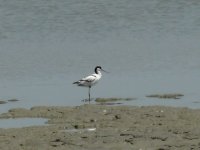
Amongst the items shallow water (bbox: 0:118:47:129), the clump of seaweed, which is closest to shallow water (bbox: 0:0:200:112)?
the clump of seaweed

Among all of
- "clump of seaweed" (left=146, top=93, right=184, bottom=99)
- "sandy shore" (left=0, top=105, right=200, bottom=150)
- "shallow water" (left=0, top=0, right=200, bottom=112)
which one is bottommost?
"sandy shore" (left=0, top=105, right=200, bottom=150)

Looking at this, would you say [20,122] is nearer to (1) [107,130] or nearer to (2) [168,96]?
(1) [107,130]

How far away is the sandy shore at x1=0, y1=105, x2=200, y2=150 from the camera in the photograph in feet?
49.6

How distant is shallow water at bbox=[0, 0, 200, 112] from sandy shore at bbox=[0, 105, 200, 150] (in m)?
1.84

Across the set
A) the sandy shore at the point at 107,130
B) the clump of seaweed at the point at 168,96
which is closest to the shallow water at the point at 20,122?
the sandy shore at the point at 107,130

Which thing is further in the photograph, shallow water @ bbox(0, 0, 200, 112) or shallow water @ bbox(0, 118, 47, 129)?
shallow water @ bbox(0, 0, 200, 112)

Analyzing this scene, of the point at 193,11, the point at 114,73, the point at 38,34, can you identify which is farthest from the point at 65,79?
the point at 193,11

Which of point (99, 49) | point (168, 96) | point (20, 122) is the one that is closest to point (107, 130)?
point (20, 122)

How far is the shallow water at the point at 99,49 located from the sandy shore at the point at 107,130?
184 centimetres

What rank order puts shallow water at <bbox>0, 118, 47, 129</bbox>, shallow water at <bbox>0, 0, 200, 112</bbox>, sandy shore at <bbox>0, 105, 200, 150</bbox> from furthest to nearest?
shallow water at <bbox>0, 0, 200, 112</bbox>
shallow water at <bbox>0, 118, 47, 129</bbox>
sandy shore at <bbox>0, 105, 200, 150</bbox>

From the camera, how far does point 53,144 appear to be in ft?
50.3

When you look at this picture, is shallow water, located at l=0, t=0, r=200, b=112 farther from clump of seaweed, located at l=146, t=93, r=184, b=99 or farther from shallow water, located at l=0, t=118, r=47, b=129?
shallow water, located at l=0, t=118, r=47, b=129

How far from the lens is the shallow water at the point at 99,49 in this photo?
924 inches

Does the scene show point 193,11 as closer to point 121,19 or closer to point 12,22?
point 121,19
